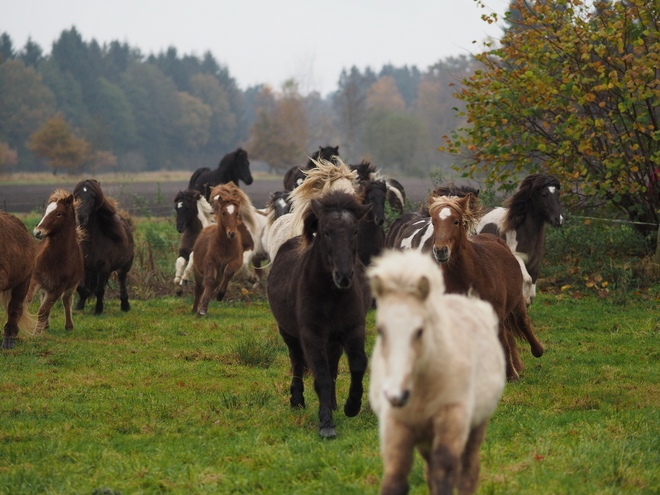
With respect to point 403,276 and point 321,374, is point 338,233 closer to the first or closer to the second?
point 321,374

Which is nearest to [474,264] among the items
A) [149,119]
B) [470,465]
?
[470,465]

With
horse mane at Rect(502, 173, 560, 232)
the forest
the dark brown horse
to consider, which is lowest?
the dark brown horse

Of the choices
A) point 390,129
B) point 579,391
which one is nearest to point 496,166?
point 579,391

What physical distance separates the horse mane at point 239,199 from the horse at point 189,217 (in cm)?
90

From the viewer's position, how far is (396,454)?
3.52 m

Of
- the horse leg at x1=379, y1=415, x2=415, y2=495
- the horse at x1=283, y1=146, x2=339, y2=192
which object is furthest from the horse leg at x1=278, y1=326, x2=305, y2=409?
the horse at x1=283, y1=146, x2=339, y2=192

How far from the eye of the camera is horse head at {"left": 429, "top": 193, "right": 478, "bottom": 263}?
6961 millimetres

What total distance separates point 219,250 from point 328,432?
740 cm

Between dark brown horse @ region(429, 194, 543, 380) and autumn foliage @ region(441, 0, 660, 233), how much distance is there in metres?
5.44

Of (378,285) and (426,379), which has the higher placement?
(378,285)

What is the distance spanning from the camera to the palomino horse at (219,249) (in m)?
12.5

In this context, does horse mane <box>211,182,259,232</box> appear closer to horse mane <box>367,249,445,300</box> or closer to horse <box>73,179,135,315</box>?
horse <box>73,179,135,315</box>

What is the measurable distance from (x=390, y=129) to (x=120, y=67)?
1568 inches

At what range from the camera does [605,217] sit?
1493 centimetres
